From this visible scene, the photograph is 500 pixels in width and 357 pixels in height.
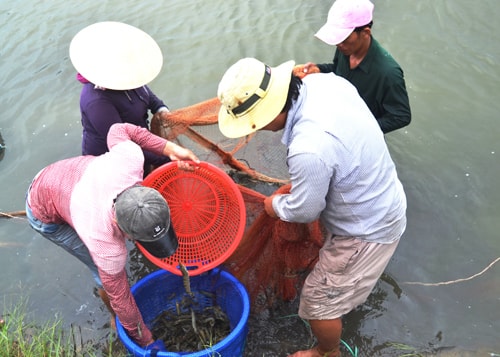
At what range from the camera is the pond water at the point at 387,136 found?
347 centimetres

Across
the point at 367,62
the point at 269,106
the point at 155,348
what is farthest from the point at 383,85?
the point at 155,348

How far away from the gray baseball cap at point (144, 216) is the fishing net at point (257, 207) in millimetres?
857

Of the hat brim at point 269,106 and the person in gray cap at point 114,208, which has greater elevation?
the hat brim at point 269,106

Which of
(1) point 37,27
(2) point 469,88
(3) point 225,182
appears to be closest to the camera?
(3) point 225,182

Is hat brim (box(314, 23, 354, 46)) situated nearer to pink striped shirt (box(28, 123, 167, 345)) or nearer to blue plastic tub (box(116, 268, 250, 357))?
pink striped shirt (box(28, 123, 167, 345))

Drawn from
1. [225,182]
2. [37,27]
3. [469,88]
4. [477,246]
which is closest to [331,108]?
[225,182]

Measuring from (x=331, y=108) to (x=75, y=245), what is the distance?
1.96 meters

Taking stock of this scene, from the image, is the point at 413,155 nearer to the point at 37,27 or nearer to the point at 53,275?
the point at 53,275

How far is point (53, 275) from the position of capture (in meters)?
4.01

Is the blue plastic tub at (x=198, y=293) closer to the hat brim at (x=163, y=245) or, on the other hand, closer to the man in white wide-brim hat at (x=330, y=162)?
the man in white wide-brim hat at (x=330, y=162)

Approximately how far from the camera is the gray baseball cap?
2.01 meters

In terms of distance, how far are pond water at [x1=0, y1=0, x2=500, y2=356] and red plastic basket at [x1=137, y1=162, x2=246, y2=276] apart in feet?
3.02

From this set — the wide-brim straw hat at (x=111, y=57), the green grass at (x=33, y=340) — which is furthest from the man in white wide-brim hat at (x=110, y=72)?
the green grass at (x=33, y=340)

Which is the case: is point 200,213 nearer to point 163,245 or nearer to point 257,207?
point 257,207
